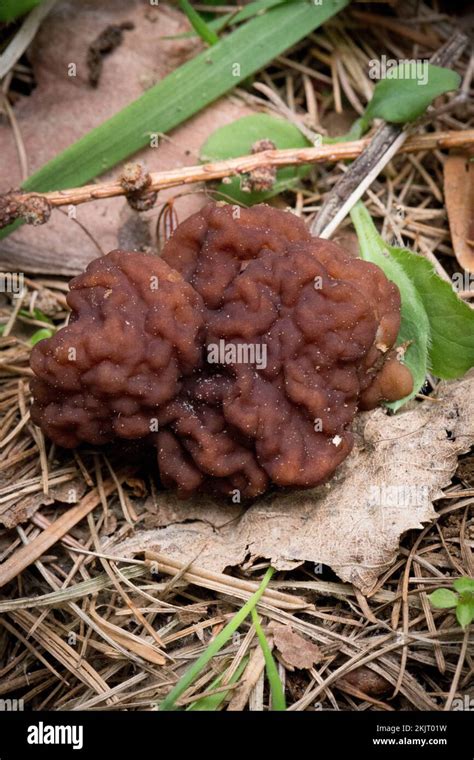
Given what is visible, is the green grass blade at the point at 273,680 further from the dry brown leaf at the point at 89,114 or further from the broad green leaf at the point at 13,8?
the broad green leaf at the point at 13,8

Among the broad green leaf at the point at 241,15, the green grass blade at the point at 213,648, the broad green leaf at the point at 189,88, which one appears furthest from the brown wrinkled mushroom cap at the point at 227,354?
the broad green leaf at the point at 241,15

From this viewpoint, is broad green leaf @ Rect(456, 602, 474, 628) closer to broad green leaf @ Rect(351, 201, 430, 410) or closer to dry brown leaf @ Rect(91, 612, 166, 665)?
broad green leaf @ Rect(351, 201, 430, 410)

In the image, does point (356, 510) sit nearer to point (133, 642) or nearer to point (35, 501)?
point (133, 642)

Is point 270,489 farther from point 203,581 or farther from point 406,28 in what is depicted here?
point 406,28

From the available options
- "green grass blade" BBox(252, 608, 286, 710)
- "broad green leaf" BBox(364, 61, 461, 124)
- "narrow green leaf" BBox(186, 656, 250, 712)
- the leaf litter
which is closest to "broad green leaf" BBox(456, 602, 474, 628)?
the leaf litter

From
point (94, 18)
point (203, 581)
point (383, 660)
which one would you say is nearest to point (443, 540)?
point (383, 660)
